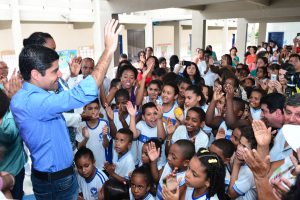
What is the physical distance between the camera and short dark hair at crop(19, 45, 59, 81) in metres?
1.59

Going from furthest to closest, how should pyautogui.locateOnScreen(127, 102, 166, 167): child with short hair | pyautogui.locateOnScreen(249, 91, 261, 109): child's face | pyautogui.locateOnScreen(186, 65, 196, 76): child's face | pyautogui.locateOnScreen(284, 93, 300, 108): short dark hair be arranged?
pyautogui.locateOnScreen(186, 65, 196, 76): child's face, pyautogui.locateOnScreen(249, 91, 261, 109): child's face, pyautogui.locateOnScreen(127, 102, 166, 167): child with short hair, pyautogui.locateOnScreen(284, 93, 300, 108): short dark hair

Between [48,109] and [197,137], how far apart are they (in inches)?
71.9

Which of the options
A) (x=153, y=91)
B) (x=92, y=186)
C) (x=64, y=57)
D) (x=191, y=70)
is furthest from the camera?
(x=64, y=57)

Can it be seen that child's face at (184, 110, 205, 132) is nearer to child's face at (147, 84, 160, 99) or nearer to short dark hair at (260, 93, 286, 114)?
short dark hair at (260, 93, 286, 114)

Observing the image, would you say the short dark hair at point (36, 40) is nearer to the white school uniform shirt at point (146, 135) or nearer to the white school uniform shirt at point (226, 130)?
the white school uniform shirt at point (146, 135)

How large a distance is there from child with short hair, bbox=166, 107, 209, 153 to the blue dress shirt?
1.41 m

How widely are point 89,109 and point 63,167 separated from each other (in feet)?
5.16

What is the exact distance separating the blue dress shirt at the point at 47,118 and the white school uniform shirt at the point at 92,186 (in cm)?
87

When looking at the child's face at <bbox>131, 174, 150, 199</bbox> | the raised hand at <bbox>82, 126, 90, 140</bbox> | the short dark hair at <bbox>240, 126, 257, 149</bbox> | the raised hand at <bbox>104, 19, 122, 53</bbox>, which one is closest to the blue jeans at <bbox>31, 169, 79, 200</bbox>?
the child's face at <bbox>131, 174, 150, 199</bbox>

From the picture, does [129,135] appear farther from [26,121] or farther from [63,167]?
[26,121]

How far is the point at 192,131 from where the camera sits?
2846 mm

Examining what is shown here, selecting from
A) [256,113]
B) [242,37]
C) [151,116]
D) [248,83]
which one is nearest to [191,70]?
[248,83]

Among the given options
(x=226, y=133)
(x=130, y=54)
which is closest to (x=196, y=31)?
(x=130, y=54)

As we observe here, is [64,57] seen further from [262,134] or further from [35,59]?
[262,134]
